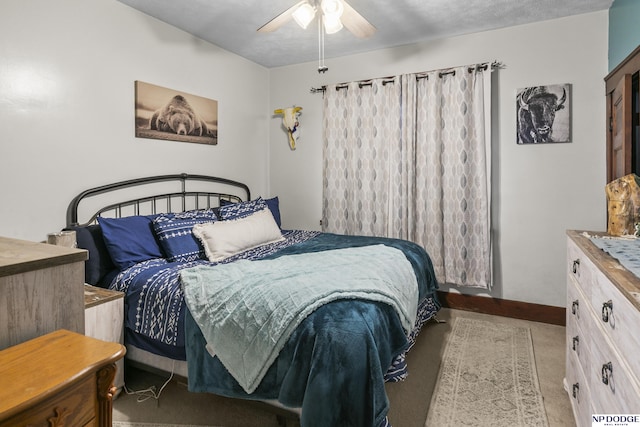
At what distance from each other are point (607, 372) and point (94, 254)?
8.80ft

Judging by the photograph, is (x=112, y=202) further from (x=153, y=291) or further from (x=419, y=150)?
(x=419, y=150)

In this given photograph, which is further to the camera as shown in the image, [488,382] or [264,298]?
[488,382]

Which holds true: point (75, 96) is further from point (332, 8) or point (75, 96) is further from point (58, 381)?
point (58, 381)

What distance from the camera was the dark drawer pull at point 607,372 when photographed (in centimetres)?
120

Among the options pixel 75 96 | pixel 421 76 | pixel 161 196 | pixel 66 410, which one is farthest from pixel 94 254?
pixel 421 76

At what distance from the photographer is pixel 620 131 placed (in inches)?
98.3

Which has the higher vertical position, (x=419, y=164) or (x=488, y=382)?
(x=419, y=164)

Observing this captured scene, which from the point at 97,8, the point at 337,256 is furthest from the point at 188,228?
the point at 97,8

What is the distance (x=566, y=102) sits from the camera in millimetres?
3135

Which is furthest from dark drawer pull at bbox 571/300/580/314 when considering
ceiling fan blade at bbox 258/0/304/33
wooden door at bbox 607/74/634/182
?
ceiling fan blade at bbox 258/0/304/33

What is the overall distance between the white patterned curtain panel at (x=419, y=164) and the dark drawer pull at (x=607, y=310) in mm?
2193

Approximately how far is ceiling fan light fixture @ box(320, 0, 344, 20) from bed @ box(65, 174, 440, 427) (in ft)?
4.95

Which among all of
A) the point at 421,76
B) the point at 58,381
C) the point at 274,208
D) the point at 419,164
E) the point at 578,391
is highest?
the point at 421,76

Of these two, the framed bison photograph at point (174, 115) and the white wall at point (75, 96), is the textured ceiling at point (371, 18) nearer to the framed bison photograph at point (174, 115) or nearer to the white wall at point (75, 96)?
the white wall at point (75, 96)
